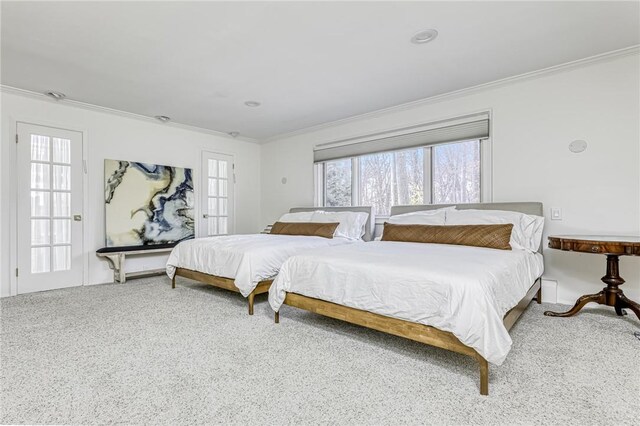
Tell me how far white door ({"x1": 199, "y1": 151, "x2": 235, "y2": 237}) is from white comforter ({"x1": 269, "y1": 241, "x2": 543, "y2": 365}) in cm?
331

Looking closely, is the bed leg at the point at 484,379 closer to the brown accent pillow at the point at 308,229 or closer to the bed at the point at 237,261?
the bed at the point at 237,261

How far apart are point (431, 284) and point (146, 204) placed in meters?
4.42

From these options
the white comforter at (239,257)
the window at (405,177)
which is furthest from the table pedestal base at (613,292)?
the white comforter at (239,257)

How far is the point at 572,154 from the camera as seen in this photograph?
3121mm

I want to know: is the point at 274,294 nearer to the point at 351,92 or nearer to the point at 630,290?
the point at 351,92

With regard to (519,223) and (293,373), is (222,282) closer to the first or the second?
(293,373)

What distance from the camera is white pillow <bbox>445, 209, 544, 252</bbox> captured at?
117 inches

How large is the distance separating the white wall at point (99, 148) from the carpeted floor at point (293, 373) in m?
1.48

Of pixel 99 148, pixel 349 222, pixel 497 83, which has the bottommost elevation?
pixel 349 222

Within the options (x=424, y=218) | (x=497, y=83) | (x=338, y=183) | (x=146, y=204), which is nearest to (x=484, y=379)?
(x=424, y=218)

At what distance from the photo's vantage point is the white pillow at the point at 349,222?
4305 millimetres

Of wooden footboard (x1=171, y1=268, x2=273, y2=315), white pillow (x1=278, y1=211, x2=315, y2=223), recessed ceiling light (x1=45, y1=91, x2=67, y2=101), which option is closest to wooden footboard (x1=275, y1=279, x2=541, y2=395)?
wooden footboard (x1=171, y1=268, x2=273, y2=315)

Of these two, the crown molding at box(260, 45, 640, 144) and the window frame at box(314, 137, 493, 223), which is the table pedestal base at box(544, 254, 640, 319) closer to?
the window frame at box(314, 137, 493, 223)

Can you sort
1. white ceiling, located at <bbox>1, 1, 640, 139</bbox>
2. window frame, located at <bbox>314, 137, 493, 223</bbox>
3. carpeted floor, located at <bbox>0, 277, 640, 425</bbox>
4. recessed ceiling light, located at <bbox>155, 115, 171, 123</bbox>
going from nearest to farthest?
1. carpeted floor, located at <bbox>0, 277, 640, 425</bbox>
2. white ceiling, located at <bbox>1, 1, 640, 139</bbox>
3. window frame, located at <bbox>314, 137, 493, 223</bbox>
4. recessed ceiling light, located at <bbox>155, 115, 171, 123</bbox>
